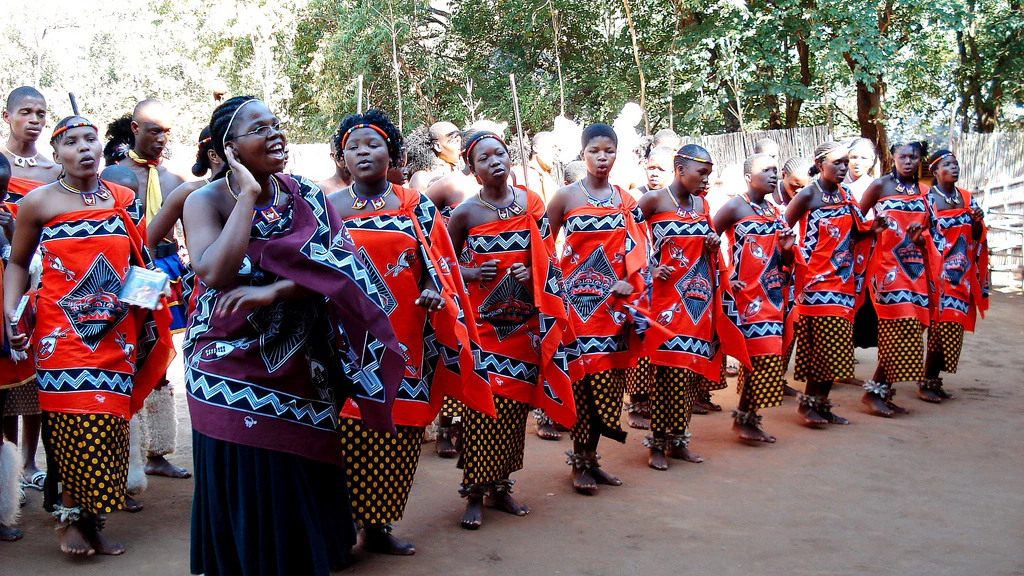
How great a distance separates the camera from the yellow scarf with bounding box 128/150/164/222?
555 cm

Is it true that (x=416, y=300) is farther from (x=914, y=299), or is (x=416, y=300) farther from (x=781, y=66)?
(x=781, y=66)

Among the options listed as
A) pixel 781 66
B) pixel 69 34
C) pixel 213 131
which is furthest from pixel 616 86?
pixel 69 34

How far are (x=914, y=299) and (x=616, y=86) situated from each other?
10.4m

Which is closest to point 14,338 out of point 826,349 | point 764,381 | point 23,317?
point 23,317

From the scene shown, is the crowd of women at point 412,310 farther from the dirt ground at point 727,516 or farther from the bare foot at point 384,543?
the dirt ground at point 727,516

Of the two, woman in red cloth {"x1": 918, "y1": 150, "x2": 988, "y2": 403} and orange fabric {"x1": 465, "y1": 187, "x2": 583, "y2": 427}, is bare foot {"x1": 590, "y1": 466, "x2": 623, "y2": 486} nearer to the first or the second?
orange fabric {"x1": 465, "y1": 187, "x2": 583, "y2": 427}

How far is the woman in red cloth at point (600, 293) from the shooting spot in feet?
17.7

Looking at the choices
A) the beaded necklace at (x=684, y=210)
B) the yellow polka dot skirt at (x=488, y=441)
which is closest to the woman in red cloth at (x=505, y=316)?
the yellow polka dot skirt at (x=488, y=441)

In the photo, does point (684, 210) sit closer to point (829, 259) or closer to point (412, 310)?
point (829, 259)

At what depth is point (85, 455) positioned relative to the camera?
14.1 feet

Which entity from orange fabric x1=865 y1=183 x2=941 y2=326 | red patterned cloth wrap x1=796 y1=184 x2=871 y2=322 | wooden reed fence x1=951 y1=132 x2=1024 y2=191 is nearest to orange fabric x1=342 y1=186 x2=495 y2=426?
red patterned cloth wrap x1=796 y1=184 x2=871 y2=322

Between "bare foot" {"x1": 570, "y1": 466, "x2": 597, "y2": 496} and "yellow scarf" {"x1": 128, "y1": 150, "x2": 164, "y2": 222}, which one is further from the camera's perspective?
"yellow scarf" {"x1": 128, "y1": 150, "x2": 164, "y2": 222}

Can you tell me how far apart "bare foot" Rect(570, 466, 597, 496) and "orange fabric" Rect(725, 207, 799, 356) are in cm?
162

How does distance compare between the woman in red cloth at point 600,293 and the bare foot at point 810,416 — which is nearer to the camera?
the woman in red cloth at point 600,293
